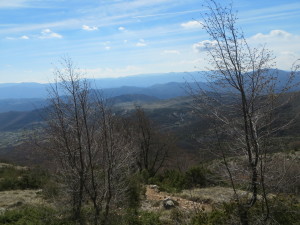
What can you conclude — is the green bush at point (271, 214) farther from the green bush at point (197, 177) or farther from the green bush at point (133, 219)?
the green bush at point (197, 177)

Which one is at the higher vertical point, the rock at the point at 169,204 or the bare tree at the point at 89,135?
the bare tree at the point at 89,135

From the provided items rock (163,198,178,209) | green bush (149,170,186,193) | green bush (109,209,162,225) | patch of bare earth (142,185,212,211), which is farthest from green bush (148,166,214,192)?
green bush (109,209,162,225)

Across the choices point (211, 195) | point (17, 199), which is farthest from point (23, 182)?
point (211, 195)

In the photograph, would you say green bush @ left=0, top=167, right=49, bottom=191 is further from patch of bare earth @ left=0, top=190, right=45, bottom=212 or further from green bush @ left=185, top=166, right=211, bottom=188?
green bush @ left=185, top=166, right=211, bottom=188

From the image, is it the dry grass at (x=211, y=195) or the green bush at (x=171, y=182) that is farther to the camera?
the green bush at (x=171, y=182)

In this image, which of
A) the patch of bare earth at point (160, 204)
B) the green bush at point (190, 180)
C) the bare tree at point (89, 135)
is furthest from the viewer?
the green bush at point (190, 180)

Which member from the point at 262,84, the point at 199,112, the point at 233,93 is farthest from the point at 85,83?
the point at 262,84

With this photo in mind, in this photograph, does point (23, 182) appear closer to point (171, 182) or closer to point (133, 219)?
point (171, 182)

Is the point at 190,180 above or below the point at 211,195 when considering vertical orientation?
below

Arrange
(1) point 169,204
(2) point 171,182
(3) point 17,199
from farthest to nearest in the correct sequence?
(2) point 171,182 → (3) point 17,199 → (1) point 169,204

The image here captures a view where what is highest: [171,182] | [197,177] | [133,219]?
[133,219]

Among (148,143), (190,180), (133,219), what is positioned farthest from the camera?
(148,143)

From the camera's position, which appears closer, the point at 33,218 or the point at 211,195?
the point at 33,218

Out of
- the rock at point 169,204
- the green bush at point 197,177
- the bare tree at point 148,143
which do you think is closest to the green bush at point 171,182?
the green bush at point 197,177
